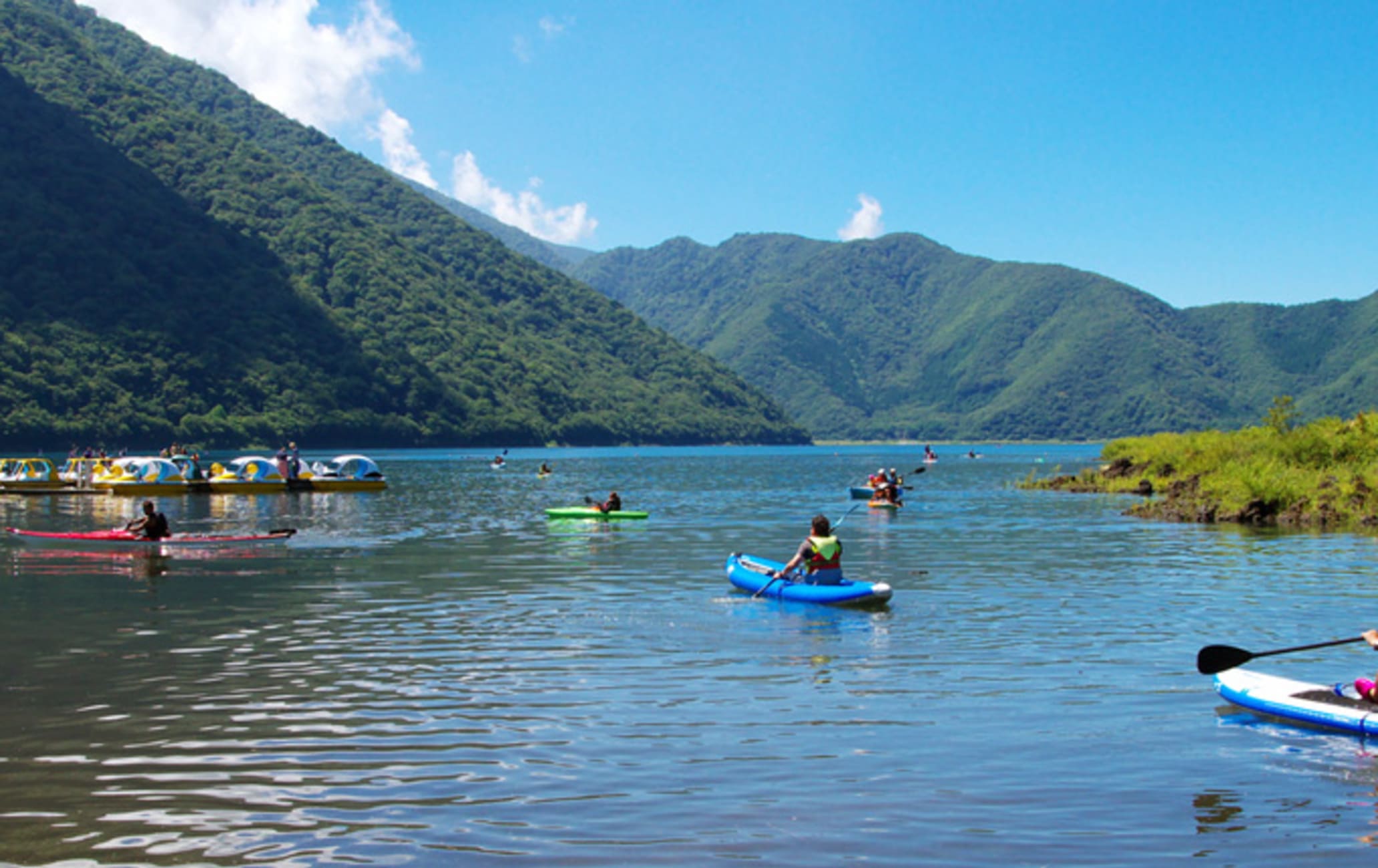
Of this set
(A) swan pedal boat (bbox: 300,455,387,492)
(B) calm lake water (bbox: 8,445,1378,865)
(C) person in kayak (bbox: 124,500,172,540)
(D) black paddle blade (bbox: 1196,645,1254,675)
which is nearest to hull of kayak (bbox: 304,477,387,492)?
(A) swan pedal boat (bbox: 300,455,387,492)

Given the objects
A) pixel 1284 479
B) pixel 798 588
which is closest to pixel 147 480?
pixel 798 588

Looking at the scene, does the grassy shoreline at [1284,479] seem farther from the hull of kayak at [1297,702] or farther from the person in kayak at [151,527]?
the person in kayak at [151,527]

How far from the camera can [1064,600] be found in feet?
82.8

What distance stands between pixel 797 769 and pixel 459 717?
14.8 feet

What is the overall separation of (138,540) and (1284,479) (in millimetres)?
39417

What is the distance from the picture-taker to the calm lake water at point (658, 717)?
33.5 ft

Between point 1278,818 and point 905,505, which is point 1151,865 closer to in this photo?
point 1278,818

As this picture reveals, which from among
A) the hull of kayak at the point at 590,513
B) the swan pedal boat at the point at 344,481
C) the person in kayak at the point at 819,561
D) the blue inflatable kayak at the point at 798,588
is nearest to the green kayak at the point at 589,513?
the hull of kayak at the point at 590,513

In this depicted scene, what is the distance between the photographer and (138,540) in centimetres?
3394

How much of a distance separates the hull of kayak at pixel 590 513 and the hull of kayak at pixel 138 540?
48.5 ft

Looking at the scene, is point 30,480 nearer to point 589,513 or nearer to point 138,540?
point 589,513

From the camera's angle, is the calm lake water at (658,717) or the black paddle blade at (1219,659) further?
the black paddle blade at (1219,659)

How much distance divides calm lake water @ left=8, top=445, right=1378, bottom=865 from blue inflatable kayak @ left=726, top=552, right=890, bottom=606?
0.63 metres

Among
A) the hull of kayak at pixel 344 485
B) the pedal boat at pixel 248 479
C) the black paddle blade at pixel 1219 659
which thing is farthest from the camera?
the hull of kayak at pixel 344 485
